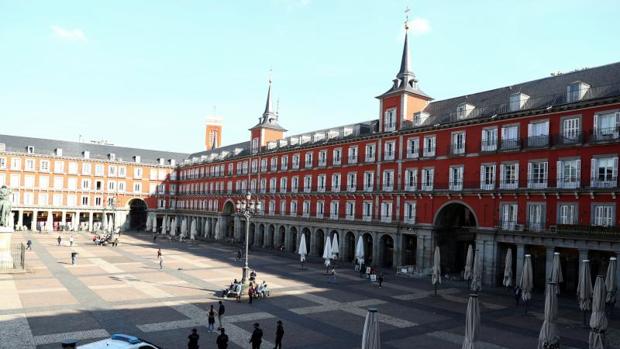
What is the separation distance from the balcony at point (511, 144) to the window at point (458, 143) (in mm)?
3912

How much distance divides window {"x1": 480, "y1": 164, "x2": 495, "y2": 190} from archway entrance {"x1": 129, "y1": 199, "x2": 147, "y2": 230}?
75626mm

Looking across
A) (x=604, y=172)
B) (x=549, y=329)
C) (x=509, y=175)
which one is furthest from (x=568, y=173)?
(x=549, y=329)

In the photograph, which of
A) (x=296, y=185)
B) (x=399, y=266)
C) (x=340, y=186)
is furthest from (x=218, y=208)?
(x=399, y=266)

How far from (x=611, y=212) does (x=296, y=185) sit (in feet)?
125

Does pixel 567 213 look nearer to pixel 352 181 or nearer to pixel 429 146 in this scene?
pixel 429 146

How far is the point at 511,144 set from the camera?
37844 mm

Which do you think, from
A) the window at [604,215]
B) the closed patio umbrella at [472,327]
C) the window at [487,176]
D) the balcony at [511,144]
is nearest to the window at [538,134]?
the balcony at [511,144]

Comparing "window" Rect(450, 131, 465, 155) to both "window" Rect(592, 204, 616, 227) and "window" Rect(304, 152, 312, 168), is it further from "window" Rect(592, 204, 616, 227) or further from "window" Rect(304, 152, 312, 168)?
"window" Rect(304, 152, 312, 168)

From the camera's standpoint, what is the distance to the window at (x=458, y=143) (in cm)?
4175

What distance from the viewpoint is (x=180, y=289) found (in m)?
32.1

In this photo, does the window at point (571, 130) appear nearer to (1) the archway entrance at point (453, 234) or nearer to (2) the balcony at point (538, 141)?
(2) the balcony at point (538, 141)

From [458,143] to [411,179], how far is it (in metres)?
6.28

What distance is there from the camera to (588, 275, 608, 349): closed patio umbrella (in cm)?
1834

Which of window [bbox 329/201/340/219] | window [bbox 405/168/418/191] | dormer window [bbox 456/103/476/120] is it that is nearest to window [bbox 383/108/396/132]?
window [bbox 405/168/418/191]
